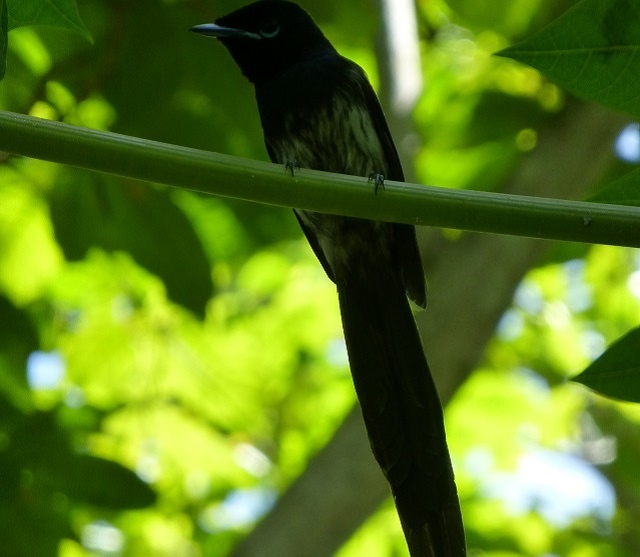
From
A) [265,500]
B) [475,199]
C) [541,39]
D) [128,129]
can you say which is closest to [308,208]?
[475,199]

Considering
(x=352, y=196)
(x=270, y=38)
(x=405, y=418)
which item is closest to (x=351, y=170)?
(x=270, y=38)

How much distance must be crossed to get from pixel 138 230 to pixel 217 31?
64cm

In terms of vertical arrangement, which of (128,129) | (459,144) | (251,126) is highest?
(459,144)

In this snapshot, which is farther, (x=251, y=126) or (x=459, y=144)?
(x=459, y=144)

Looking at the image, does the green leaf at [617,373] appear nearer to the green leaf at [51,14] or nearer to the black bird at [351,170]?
the black bird at [351,170]

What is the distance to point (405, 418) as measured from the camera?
2467 millimetres

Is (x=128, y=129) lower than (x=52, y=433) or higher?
higher

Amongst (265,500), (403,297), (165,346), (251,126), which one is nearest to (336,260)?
(403,297)

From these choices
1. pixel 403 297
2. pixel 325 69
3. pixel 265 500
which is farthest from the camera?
pixel 265 500

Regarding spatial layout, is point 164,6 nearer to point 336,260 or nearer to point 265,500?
point 336,260

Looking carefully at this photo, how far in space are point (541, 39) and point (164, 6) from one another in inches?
60.7

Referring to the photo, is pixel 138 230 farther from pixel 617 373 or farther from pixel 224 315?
pixel 617 373

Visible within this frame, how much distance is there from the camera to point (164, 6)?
2.93 meters

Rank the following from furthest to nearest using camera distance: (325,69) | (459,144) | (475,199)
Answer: (459,144), (325,69), (475,199)
